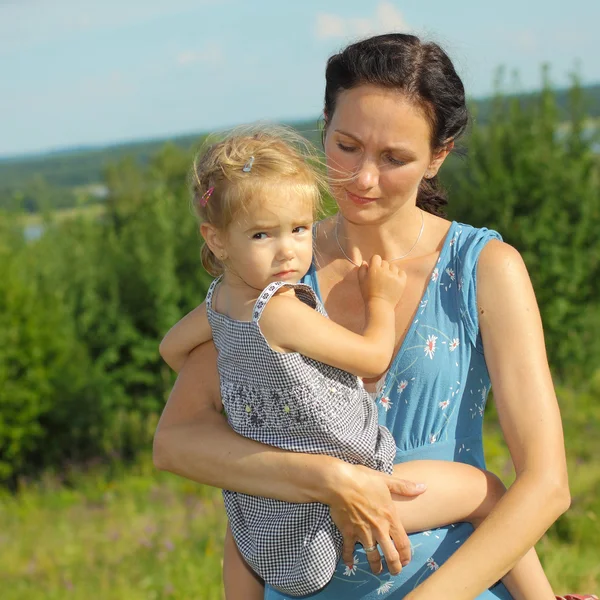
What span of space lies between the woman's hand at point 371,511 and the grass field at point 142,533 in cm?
282

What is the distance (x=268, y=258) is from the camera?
2.23 metres

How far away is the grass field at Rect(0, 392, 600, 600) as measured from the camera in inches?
213

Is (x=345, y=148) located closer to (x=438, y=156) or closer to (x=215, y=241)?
(x=438, y=156)

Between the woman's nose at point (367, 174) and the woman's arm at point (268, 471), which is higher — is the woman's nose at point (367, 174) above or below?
above

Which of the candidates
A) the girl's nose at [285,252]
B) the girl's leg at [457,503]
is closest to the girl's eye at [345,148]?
the girl's nose at [285,252]

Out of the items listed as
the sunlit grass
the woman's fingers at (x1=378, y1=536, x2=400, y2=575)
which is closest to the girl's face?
→ the woman's fingers at (x1=378, y1=536, x2=400, y2=575)

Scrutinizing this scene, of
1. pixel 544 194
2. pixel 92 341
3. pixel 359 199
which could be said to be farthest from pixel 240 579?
pixel 92 341

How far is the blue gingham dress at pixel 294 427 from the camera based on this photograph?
2.13 m

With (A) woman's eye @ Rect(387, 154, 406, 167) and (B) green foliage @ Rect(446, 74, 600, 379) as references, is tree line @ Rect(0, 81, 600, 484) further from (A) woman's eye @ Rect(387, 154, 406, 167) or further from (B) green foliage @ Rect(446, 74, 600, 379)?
(A) woman's eye @ Rect(387, 154, 406, 167)

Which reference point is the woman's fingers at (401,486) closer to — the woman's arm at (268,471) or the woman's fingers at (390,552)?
the woman's arm at (268,471)

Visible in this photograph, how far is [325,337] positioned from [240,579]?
2.81ft

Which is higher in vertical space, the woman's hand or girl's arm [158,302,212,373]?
girl's arm [158,302,212,373]

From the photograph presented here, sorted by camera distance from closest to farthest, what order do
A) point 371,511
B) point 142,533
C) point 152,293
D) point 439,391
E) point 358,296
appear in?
point 371,511, point 439,391, point 358,296, point 142,533, point 152,293

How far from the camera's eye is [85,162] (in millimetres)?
60438
